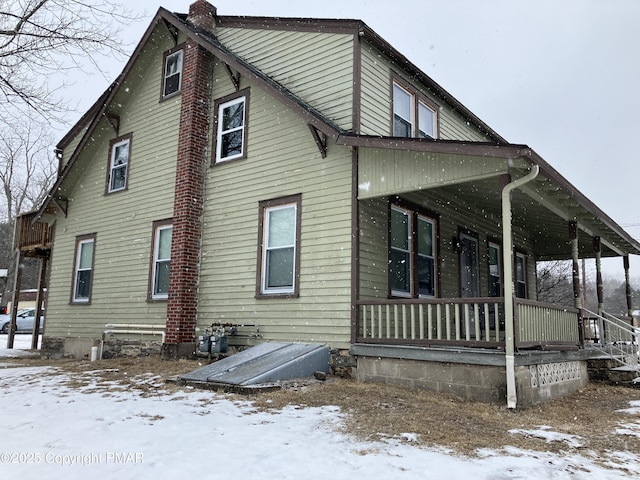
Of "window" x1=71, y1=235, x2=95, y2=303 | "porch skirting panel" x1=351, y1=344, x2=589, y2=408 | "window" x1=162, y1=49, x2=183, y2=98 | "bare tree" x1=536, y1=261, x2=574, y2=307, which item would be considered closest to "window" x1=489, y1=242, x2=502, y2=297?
"porch skirting panel" x1=351, y1=344, x2=589, y2=408

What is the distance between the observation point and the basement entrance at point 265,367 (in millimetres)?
7895

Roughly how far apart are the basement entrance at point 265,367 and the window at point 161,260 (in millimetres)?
3698

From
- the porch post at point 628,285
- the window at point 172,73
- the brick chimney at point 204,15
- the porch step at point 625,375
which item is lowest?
the porch step at point 625,375

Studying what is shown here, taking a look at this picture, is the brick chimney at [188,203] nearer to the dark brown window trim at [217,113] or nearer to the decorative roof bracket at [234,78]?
the dark brown window trim at [217,113]

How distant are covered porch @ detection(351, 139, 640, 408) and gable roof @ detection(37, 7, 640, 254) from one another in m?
0.04

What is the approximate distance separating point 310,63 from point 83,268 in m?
8.46

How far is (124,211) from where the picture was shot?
13.7 metres

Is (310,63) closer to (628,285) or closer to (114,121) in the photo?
(114,121)

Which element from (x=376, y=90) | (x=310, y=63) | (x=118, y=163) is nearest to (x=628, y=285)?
(x=376, y=90)

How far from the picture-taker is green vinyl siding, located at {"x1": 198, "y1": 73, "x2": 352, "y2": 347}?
9344 millimetres

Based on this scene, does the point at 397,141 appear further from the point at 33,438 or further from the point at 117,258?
the point at 117,258

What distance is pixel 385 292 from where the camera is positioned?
9.76 metres

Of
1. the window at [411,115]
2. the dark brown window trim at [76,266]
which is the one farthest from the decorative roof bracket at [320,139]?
the dark brown window trim at [76,266]

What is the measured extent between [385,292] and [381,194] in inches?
76.9
